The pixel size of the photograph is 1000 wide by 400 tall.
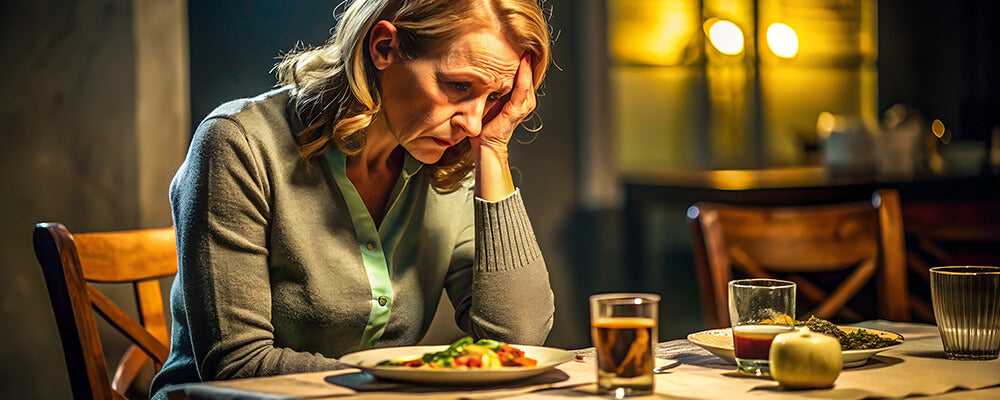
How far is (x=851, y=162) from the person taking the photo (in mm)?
3865

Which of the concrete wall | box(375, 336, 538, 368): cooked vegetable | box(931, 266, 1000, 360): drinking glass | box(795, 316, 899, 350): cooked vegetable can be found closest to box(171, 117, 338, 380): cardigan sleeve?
box(375, 336, 538, 368): cooked vegetable

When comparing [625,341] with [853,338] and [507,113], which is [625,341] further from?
[507,113]

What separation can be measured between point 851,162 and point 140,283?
9.83 ft

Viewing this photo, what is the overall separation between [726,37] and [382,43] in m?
3.54

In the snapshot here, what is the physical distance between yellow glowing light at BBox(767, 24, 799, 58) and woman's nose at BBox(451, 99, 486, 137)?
377 cm

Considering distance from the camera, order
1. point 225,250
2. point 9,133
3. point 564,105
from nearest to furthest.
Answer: point 225,250 < point 9,133 < point 564,105

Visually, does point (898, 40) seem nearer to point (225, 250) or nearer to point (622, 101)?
point (622, 101)

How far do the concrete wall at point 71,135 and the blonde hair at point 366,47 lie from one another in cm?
130

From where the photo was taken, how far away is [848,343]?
1213mm

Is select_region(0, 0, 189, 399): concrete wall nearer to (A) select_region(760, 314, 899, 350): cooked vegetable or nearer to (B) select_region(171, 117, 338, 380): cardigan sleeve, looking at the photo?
(B) select_region(171, 117, 338, 380): cardigan sleeve

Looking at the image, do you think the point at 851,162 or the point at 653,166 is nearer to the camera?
the point at 851,162

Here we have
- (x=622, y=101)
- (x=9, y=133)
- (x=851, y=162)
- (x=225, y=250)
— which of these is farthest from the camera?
(x=622, y=101)

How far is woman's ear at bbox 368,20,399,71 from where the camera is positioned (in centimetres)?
151

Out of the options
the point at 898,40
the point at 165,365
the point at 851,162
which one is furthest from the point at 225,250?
the point at 898,40
